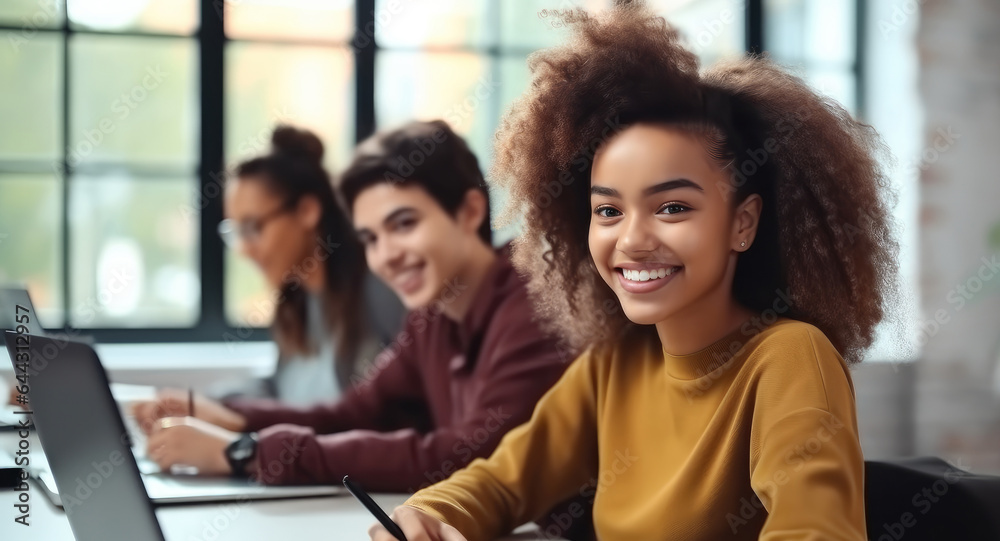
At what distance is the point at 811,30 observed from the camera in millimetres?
3441

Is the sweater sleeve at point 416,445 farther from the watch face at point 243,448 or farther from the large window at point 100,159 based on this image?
the large window at point 100,159

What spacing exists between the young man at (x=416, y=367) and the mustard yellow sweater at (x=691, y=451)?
0.23m

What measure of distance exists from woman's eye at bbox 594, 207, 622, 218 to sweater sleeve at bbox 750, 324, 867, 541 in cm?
22

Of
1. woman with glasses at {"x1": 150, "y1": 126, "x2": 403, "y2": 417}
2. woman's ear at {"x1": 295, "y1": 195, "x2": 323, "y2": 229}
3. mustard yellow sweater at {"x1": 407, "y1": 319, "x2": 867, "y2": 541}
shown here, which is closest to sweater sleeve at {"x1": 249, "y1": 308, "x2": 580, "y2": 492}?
mustard yellow sweater at {"x1": 407, "y1": 319, "x2": 867, "y2": 541}

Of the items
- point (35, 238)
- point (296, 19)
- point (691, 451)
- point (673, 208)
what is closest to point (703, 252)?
point (673, 208)

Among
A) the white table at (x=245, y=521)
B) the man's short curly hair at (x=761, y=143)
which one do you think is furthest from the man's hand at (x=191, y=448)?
the man's short curly hair at (x=761, y=143)

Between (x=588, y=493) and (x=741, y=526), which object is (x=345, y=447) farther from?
(x=741, y=526)

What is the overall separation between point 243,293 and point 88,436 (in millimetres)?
2377

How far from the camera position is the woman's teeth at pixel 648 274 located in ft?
3.10

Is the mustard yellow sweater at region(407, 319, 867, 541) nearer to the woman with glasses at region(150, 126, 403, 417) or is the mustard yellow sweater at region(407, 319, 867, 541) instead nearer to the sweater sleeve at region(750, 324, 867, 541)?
the sweater sleeve at region(750, 324, 867, 541)

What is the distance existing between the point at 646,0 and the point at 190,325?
2.35 metres

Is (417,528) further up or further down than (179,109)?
further down

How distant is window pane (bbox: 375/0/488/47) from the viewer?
3.08m

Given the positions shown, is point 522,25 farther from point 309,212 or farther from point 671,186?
point 671,186
